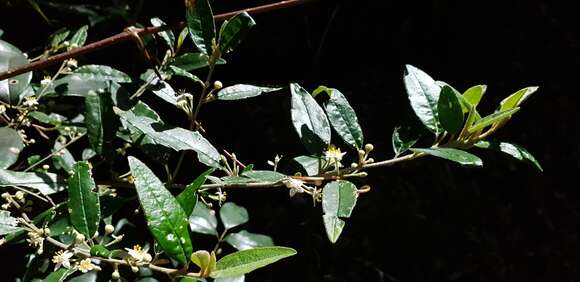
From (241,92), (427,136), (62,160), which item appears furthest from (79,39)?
(427,136)

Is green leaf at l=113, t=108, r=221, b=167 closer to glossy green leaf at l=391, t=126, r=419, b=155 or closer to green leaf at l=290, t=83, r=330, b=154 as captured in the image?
green leaf at l=290, t=83, r=330, b=154

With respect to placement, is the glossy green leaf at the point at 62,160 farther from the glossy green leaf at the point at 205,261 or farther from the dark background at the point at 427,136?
the dark background at the point at 427,136

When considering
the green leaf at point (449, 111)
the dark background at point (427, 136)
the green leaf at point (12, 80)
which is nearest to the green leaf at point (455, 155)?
the green leaf at point (449, 111)

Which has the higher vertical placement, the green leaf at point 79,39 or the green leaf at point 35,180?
the green leaf at point 79,39

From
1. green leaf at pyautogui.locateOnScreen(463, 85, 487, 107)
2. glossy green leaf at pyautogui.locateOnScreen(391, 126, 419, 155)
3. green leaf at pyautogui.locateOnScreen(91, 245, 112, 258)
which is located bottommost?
green leaf at pyautogui.locateOnScreen(91, 245, 112, 258)

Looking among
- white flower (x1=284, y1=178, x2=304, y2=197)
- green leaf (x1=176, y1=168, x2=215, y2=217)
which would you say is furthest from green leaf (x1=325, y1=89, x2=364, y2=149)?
green leaf (x1=176, y1=168, x2=215, y2=217)
